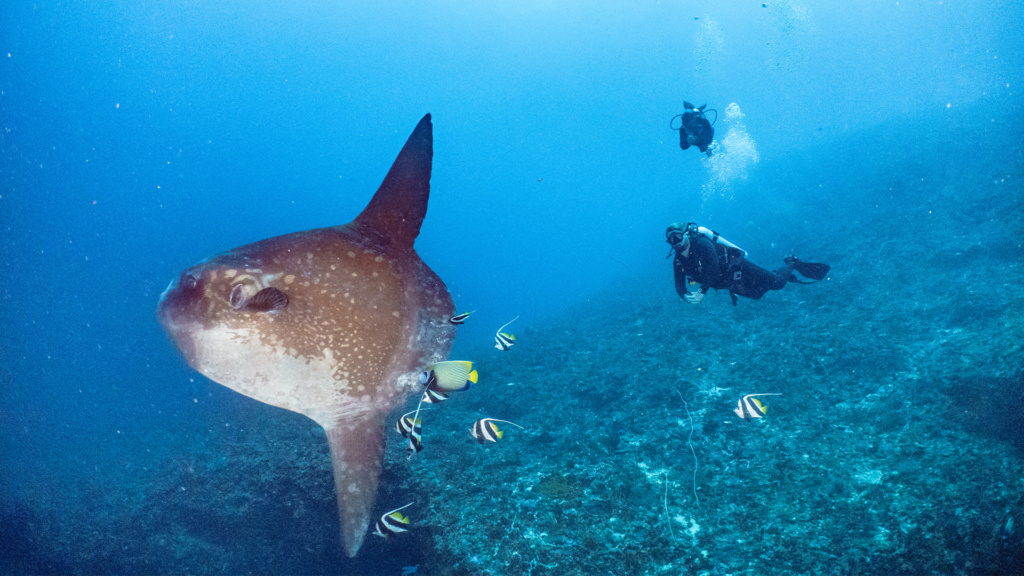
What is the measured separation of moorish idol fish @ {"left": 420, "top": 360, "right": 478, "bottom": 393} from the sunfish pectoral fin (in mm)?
337

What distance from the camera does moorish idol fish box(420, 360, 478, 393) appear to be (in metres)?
1.91

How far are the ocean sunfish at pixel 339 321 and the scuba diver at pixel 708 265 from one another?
14.4ft

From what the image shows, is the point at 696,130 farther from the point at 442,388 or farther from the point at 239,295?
the point at 239,295

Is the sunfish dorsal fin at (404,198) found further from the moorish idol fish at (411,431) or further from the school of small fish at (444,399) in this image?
the moorish idol fish at (411,431)

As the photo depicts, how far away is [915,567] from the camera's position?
2.88 meters

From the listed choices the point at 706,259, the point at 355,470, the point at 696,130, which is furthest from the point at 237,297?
the point at 696,130

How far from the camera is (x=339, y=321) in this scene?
4.96 ft

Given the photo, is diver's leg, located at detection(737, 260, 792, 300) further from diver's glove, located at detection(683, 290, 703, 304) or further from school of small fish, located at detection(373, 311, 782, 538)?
school of small fish, located at detection(373, 311, 782, 538)

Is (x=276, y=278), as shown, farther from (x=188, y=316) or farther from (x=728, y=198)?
(x=728, y=198)

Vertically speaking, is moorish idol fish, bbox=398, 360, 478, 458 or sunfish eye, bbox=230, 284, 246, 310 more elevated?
moorish idol fish, bbox=398, 360, 478, 458

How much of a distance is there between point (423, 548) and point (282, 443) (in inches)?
133

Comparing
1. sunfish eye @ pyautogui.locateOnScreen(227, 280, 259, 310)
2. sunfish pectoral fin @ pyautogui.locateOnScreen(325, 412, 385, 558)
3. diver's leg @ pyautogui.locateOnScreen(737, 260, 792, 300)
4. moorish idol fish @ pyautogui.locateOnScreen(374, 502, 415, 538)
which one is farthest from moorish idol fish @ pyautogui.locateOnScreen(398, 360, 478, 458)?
diver's leg @ pyautogui.locateOnScreen(737, 260, 792, 300)

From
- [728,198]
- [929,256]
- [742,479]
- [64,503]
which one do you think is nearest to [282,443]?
[64,503]

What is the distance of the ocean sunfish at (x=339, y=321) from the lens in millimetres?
1411
